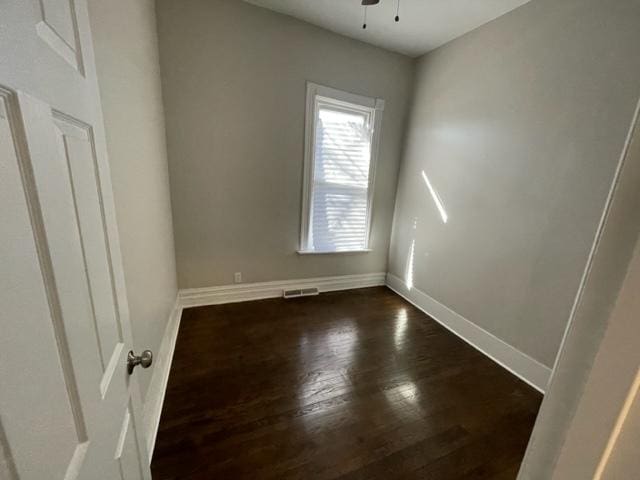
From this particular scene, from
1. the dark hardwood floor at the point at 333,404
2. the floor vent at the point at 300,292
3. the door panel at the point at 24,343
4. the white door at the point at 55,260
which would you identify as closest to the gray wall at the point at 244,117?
the floor vent at the point at 300,292

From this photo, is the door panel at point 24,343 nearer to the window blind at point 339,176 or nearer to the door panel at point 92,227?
the door panel at point 92,227

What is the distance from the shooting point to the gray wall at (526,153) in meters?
1.50

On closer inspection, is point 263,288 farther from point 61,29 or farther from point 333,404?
point 61,29

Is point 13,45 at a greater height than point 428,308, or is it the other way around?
point 13,45

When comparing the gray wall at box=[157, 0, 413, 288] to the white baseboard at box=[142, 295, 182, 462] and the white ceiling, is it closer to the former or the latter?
the white ceiling

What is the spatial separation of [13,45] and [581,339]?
3.25 ft

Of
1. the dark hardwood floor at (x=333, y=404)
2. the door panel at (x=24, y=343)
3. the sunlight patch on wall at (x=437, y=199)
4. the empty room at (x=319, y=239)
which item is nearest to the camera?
the door panel at (x=24, y=343)

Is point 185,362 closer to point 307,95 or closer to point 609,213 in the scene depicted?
point 609,213

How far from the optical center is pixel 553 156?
171cm

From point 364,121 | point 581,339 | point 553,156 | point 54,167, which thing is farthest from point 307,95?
point 581,339

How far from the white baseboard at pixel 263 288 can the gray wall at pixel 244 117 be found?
0.30 ft

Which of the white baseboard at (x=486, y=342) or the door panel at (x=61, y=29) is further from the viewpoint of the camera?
the white baseboard at (x=486, y=342)

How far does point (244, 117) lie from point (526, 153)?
93.7 inches

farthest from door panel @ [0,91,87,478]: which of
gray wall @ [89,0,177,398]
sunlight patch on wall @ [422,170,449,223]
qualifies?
sunlight patch on wall @ [422,170,449,223]
